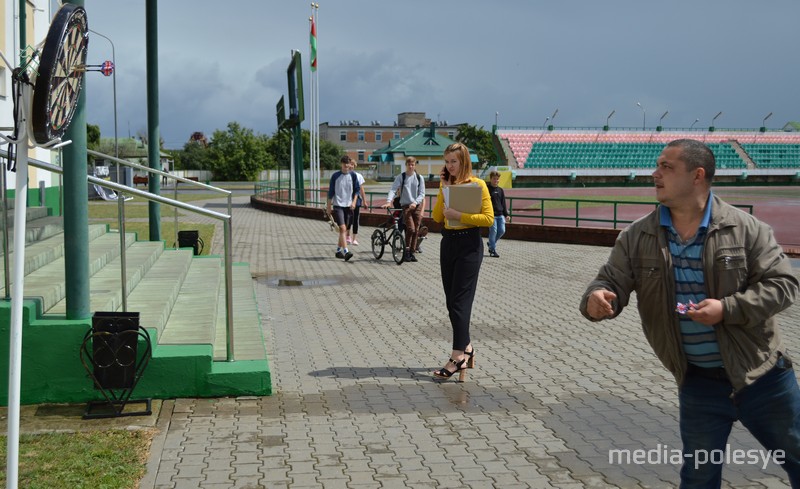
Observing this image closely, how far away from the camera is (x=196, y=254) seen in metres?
12.4

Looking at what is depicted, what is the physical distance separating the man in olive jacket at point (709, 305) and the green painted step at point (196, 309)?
393 cm

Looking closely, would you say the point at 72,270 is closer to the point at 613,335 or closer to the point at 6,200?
the point at 6,200

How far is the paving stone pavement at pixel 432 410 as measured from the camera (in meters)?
4.82

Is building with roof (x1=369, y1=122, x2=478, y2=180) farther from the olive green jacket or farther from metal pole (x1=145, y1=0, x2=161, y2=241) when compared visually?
the olive green jacket

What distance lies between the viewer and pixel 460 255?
686 cm

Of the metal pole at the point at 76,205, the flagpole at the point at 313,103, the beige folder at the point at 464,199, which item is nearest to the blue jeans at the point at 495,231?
the beige folder at the point at 464,199

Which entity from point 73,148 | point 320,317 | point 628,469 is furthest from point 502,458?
point 320,317

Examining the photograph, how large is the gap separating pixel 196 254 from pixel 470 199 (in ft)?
21.7

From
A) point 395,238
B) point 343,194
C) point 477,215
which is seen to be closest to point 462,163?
point 477,215

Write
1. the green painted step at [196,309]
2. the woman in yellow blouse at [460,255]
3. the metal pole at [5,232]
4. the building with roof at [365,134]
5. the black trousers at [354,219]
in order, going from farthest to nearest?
the building with roof at [365,134] → the black trousers at [354,219] → the woman in yellow blouse at [460,255] → the green painted step at [196,309] → the metal pole at [5,232]

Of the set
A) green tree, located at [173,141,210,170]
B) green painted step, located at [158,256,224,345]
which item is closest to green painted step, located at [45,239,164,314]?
green painted step, located at [158,256,224,345]

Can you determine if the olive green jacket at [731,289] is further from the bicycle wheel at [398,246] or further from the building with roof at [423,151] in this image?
the building with roof at [423,151]

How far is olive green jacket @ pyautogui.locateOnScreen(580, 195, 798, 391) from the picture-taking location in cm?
327

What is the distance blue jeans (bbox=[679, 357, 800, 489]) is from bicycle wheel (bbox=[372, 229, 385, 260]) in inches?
520
